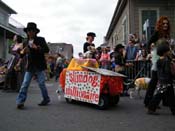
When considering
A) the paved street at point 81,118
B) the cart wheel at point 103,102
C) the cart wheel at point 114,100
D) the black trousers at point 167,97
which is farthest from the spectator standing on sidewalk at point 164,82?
the cart wheel at point 114,100

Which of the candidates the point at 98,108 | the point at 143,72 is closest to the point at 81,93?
the point at 98,108

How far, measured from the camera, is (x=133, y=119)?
6.21 meters

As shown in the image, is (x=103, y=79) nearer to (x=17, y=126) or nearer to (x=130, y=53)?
(x=17, y=126)

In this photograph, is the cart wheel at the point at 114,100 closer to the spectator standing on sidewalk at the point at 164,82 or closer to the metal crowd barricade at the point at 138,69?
the spectator standing on sidewalk at the point at 164,82

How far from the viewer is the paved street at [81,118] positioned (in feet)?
18.1

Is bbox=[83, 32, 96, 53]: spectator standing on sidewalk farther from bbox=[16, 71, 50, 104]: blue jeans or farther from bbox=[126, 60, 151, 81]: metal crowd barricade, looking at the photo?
bbox=[126, 60, 151, 81]: metal crowd barricade

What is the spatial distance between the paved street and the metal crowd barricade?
2.97m

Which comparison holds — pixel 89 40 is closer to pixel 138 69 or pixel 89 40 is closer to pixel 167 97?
pixel 167 97

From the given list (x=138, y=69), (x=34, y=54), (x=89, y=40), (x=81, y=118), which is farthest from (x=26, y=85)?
(x=138, y=69)

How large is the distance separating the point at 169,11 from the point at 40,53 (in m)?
13.1

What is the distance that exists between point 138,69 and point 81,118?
535cm

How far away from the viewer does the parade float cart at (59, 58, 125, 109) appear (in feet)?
24.1

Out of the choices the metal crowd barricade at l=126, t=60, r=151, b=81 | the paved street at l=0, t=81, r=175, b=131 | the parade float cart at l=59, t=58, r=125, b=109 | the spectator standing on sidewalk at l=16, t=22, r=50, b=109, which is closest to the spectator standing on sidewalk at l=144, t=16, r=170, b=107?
the paved street at l=0, t=81, r=175, b=131

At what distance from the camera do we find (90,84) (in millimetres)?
7562
